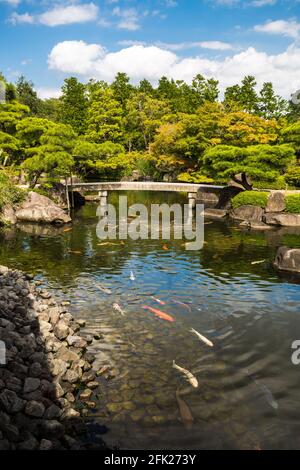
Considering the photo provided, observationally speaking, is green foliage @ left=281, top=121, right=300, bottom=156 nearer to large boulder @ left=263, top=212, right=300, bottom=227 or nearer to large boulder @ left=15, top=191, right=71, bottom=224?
large boulder @ left=263, top=212, right=300, bottom=227

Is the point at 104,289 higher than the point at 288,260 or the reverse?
the reverse

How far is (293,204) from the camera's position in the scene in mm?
31406

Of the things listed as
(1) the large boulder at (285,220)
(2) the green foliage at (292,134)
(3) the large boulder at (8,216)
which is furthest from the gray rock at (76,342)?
(2) the green foliage at (292,134)

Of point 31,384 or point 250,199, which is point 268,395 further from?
point 250,199

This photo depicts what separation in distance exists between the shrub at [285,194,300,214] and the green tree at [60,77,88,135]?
35832mm

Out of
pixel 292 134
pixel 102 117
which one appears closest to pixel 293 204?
pixel 292 134

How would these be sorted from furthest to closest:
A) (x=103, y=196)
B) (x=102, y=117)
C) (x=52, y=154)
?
(x=102, y=117) < (x=103, y=196) < (x=52, y=154)

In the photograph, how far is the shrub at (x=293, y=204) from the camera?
31266mm

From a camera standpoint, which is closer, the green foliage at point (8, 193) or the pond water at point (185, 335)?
the pond water at point (185, 335)

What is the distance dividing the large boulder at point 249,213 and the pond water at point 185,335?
27.7ft

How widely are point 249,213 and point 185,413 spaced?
2631cm

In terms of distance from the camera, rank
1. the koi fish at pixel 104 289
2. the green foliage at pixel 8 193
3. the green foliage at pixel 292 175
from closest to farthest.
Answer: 1. the koi fish at pixel 104 289
2. the green foliage at pixel 8 193
3. the green foliage at pixel 292 175

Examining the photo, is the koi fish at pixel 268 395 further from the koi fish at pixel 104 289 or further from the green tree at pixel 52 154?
the green tree at pixel 52 154

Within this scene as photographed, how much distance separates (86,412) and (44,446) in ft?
5.33
